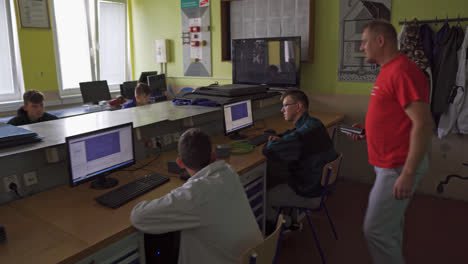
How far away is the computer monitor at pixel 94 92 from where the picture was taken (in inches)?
191

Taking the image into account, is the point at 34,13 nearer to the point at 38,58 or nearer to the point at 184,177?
the point at 38,58

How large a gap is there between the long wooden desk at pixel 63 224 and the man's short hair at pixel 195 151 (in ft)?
1.28

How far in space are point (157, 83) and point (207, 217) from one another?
369 cm

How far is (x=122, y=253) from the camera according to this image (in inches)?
60.7

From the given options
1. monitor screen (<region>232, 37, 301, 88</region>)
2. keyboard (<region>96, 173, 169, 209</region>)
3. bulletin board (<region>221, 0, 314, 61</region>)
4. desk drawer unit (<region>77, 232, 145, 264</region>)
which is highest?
bulletin board (<region>221, 0, 314, 61</region>)

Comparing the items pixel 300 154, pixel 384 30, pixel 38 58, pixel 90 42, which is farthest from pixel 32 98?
pixel 384 30

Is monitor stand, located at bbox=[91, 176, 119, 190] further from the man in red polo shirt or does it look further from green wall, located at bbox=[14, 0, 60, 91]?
green wall, located at bbox=[14, 0, 60, 91]

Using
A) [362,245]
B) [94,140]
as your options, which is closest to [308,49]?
[362,245]

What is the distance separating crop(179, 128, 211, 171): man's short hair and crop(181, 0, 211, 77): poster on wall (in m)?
3.63

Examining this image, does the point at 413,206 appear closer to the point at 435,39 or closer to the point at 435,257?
the point at 435,257

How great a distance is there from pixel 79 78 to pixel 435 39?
4.90 metres

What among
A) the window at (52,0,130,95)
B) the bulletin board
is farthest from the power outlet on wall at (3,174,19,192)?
the window at (52,0,130,95)

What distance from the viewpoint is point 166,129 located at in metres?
2.76

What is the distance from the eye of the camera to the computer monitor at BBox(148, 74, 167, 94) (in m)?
4.71
